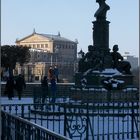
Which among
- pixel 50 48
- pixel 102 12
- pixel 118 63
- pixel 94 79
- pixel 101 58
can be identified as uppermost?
pixel 50 48

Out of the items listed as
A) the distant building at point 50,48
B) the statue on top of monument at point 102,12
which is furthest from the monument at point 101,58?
the distant building at point 50,48

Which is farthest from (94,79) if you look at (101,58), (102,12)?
(102,12)

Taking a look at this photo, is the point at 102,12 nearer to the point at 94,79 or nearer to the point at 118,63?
the point at 118,63

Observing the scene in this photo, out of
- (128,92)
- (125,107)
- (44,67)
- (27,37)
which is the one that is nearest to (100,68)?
(128,92)

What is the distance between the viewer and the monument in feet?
67.0

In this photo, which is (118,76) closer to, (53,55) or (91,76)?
(91,76)

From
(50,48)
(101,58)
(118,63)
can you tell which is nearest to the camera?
(101,58)

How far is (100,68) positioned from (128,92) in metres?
1.90

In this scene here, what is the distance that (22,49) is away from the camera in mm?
66312

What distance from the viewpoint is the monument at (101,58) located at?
20422 millimetres

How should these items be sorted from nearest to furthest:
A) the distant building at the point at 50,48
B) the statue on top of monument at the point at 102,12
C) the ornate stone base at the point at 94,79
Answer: the ornate stone base at the point at 94,79 < the statue on top of monument at the point at 102,12 < the distant building at the point at 50,48

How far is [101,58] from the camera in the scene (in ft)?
68.1

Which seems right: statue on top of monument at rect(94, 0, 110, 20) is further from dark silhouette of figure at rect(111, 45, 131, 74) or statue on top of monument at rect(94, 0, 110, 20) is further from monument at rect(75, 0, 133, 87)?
dark silhouette of figure at rect(111, 45, 131, 74)

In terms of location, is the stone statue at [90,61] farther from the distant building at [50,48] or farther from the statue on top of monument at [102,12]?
the distant building at [50,48]
